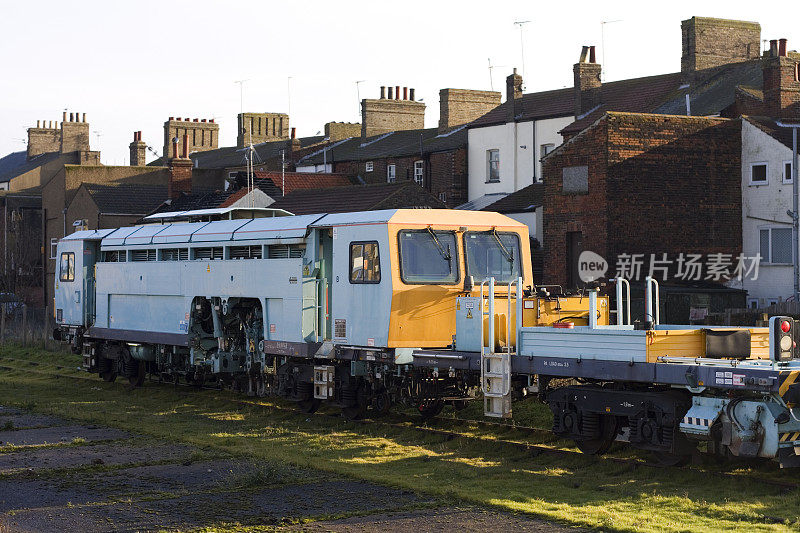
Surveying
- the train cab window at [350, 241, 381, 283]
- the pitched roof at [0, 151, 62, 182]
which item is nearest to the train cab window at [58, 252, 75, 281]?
the train cab window at [350, 241, 381, 283]

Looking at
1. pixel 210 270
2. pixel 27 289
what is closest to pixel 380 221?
pixel 210 270

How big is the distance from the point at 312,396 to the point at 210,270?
11.5ft

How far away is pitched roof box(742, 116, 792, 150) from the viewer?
33.2m

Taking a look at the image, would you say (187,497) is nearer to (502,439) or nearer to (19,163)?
(502,439)

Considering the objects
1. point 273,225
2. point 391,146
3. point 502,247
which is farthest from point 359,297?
point 391,146

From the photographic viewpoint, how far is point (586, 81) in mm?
44906

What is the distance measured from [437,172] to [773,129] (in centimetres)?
2087

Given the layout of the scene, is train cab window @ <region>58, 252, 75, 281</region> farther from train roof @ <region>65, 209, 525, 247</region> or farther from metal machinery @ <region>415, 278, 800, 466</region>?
metal machinery @ <region>415, 278, 800, 466</region>

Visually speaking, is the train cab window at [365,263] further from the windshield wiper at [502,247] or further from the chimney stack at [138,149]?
the chimney stack at [138,149]

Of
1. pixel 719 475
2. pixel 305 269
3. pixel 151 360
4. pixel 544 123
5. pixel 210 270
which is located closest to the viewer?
pixel 719 475

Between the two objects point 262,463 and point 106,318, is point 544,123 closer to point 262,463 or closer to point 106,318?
point 106,318

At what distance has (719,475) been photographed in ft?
42.9

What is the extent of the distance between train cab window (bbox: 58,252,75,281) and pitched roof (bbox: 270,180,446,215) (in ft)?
38.6

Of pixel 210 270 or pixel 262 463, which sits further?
pixel 210 270
